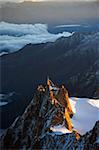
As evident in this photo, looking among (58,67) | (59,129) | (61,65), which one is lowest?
(59,129)

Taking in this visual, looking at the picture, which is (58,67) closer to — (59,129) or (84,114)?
(84,114)

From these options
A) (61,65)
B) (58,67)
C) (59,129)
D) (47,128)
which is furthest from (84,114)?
(61,65)

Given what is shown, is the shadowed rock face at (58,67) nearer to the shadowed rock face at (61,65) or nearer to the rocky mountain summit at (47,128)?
the shadowed rock face at (61,65)

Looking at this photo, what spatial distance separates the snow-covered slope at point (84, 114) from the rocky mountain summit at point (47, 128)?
52cm

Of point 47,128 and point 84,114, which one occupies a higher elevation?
point 84,114

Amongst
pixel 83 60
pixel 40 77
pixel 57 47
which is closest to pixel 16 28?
pixel 40 77

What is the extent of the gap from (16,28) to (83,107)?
12327 millimetres

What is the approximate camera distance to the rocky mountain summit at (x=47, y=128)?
3022 cm

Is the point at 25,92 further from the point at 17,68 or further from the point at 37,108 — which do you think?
the point at 37,108

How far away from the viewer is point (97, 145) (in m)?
25.0

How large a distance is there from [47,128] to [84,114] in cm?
489

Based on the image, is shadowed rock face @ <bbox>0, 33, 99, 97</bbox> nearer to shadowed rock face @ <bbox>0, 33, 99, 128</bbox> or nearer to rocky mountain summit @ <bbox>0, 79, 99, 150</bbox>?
shadowed rock face @ <bbox>0, 33, 99, 128</bbox>

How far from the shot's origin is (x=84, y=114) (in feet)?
122

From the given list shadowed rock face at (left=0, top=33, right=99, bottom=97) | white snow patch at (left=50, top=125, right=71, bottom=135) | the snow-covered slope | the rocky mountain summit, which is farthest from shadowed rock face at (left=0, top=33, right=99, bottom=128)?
white snow patch at (left=50, top=125, right=71, bottom=135)
